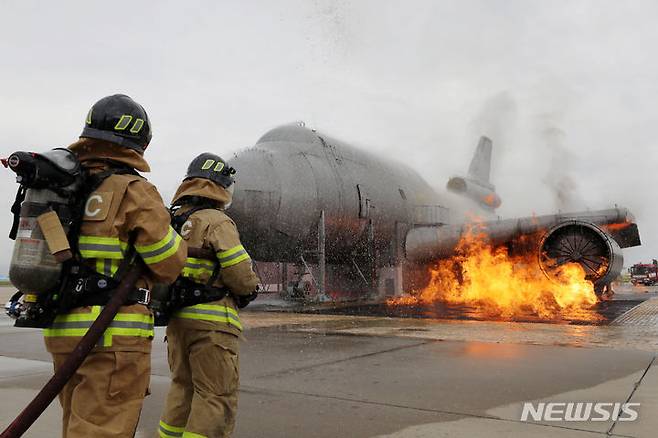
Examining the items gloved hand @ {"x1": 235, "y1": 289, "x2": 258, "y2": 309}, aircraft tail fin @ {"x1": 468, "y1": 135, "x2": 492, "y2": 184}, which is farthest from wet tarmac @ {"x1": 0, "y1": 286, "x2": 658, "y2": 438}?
aircraft tail fin @ {"x1": 468, "y1": 135, "x2": 492, "y2": 184}

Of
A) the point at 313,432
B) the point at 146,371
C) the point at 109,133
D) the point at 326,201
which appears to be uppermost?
the point at 326,201

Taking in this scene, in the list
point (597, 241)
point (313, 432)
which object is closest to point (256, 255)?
point (597, 241)

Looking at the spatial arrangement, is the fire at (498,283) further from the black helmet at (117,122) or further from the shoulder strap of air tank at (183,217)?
the black helmet at (117,122)

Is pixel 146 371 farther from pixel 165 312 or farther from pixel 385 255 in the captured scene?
pixel 385 255

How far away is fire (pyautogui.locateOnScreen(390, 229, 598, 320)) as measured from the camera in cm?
1639

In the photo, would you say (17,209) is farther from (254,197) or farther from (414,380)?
(254,197)

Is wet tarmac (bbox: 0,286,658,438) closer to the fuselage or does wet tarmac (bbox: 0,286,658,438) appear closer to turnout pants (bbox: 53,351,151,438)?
turnout pants (bbox: 53,351,151,438)

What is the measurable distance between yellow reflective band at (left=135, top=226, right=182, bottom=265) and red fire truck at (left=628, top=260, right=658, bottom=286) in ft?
176

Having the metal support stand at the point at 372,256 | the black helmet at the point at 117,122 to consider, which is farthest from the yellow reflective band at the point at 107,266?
the metal support stand at the point at 372,256

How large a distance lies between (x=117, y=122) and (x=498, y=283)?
60.9ft

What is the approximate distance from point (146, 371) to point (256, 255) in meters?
13.9

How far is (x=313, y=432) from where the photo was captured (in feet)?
12.9

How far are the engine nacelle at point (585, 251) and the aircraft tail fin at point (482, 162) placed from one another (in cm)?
1590

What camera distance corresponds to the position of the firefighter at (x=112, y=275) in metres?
2.34
